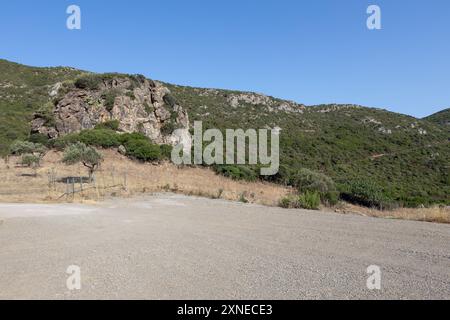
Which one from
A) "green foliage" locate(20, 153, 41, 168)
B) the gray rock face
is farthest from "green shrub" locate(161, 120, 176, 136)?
"green foliage" locate(20, 153, 41, 168)

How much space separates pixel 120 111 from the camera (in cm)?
3716

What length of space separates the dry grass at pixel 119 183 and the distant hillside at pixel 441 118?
254 ft

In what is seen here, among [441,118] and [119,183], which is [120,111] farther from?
[441,118]

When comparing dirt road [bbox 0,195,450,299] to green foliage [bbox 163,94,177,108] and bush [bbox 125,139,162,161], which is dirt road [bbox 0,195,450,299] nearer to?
bush [bbox 125,139,162,161]

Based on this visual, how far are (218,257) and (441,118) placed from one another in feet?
338

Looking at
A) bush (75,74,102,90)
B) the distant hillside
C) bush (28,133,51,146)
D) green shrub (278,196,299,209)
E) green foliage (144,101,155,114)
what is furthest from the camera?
the distant hillside

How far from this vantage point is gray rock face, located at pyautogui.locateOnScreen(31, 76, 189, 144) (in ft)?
117

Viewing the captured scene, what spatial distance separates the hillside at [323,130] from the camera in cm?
4253

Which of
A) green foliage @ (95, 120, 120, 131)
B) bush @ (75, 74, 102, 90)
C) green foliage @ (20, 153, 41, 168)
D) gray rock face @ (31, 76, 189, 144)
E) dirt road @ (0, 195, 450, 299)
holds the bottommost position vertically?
dirt road @ (0, 195, 450, 299)

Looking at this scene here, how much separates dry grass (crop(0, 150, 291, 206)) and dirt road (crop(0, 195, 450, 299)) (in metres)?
6.07

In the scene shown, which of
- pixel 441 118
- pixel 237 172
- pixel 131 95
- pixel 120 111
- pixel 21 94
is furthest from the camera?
pixel 441 118

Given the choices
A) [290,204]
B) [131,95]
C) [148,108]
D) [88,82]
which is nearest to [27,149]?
[88,82]
